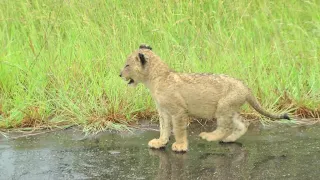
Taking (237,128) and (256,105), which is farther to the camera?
(256,105)

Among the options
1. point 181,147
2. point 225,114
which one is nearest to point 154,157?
point 181,147

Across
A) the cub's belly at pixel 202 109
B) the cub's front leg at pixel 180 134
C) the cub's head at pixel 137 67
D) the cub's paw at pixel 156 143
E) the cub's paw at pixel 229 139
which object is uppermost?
the cub's head at pixel 137 67

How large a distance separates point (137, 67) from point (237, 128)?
1.09m

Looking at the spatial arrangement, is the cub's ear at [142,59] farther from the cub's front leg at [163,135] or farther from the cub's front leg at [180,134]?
the cub's front leg at [180,134]

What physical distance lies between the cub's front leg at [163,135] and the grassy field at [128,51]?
82cm

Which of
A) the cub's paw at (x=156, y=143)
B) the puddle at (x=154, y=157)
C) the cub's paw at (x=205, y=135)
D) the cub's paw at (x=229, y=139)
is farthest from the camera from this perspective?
the cub's paw at (x=229, y=139)

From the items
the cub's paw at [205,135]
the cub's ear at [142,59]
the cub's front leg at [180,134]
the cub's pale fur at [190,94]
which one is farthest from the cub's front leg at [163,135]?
the cub's ear at [142,59]

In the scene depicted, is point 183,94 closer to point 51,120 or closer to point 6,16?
point 51,120

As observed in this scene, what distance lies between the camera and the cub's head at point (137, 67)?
6.51m

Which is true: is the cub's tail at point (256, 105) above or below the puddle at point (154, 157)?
above

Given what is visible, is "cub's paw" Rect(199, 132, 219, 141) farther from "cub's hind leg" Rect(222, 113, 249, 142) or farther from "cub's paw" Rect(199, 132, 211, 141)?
"cub's hind leg" Rect(222, 113, 249, 142)

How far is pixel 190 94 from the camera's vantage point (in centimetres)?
649

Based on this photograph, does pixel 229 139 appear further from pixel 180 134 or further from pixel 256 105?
pixel 180 134

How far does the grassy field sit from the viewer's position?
7484 mm
